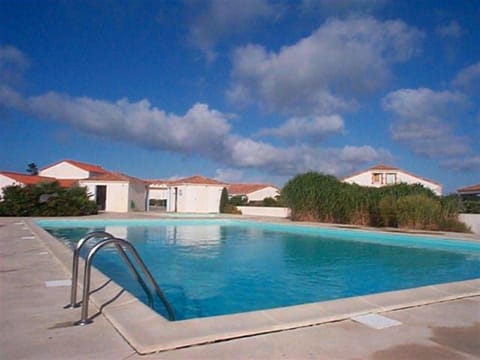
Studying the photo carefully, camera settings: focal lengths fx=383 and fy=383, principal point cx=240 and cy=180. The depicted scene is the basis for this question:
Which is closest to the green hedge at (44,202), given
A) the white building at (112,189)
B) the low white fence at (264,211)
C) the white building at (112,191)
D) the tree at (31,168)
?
the white building at (112,189)

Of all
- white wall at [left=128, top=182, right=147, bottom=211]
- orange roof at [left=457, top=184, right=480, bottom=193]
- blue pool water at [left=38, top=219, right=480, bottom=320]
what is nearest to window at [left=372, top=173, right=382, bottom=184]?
orange roof at [left=457, top=184, right=480, bottom=193]

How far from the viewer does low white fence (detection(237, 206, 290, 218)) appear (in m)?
27.8

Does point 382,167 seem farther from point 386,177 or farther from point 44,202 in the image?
point 44,202

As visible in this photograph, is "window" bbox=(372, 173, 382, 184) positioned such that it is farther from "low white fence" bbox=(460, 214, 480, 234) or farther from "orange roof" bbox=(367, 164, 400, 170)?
"low white fence" bbox=(460, 214, 480, 234)

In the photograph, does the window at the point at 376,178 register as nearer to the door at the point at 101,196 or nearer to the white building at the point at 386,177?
the white building at the point at 386,177

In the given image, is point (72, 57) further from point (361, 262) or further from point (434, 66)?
point (434, 66)

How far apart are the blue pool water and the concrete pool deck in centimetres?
183

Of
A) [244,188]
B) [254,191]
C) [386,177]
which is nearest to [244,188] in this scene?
[244,188]

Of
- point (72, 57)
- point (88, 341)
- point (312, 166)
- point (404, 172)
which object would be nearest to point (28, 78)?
point (72, 57)

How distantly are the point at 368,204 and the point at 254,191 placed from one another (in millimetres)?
35298

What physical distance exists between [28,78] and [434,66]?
18932mm

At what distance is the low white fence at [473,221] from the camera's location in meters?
16.8

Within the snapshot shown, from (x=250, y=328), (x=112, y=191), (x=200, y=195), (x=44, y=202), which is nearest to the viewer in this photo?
(x=250, y=328)

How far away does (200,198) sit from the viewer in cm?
3138
